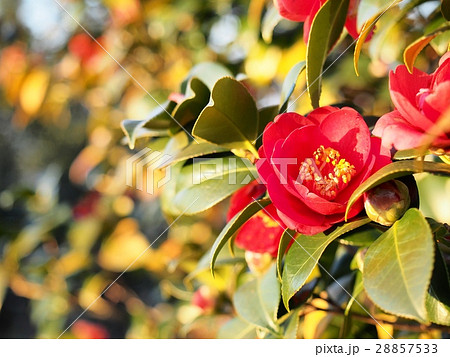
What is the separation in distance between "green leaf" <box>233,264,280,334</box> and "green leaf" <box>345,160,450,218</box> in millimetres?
236

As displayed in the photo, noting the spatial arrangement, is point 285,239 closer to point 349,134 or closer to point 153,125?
point 349,134

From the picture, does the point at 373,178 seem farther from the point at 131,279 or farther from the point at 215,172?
the point at 131,279

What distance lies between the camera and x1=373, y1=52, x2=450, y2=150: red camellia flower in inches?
18.5

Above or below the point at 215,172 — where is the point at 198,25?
above

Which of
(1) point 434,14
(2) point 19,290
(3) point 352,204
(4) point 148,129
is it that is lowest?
(2) point 19,290

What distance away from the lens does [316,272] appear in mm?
919

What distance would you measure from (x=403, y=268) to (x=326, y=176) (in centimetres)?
13

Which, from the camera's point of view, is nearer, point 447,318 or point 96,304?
point 447,318

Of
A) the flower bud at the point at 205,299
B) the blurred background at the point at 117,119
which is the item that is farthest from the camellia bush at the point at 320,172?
the blurred background at the point at 117,119

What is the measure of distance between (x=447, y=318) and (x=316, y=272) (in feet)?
1.16

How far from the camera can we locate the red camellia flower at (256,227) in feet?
2.23

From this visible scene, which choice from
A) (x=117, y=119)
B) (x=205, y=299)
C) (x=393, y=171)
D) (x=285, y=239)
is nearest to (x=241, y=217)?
(x=285, y=239)

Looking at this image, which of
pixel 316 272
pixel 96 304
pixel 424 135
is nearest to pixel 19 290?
pixel 96 304

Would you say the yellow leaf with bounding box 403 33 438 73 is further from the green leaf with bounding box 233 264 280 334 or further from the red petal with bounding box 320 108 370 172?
the green leaf with bounding box 233 264 280 334
